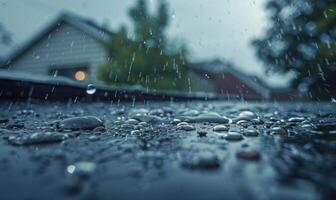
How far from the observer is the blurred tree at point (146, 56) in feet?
39.2

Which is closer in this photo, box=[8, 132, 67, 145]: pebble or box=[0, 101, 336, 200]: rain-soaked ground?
box=[0, 101, 336, 200]: rain-soaked ground

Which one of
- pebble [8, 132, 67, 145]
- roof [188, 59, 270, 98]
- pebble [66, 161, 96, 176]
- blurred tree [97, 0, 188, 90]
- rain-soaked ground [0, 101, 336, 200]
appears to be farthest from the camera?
roof [188, 59, 270, 98]

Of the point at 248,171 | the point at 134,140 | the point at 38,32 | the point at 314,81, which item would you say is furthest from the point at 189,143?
the point at 314,81

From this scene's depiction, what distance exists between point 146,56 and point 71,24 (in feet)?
12.1

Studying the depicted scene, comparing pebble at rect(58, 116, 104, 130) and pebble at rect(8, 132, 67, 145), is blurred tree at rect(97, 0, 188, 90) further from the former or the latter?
pebble at rect(8, 132, 67, 145)

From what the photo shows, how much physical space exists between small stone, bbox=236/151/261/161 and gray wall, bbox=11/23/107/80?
11691mm

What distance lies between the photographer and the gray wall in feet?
39.3

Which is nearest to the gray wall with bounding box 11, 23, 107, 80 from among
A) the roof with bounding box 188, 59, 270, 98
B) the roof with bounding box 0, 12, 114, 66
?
the roof with bounding box 0, 12, 114, 66

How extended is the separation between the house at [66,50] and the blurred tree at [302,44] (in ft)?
30.9

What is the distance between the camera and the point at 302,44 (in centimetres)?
1524

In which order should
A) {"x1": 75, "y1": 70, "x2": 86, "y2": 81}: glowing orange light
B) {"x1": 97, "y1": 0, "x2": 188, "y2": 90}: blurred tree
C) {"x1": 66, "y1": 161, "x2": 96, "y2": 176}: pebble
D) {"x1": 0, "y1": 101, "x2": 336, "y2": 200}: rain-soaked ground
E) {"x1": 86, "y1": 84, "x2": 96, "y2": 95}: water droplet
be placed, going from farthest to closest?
{"x1": 75, "y1": 70, "x2": 86, "y2": 81}: glowing orange light < {"x1": 97, "y1": 0, "x2": 188, "y2": 90}: blurred tree < {"x1": 86, "y1": 84, "x2": 96, "y2": 95}: water droplet < {"x1": 66, "y1": 161, "x2": 96, "y2": 176}: pebble < {"x1": 0, "y1": 101, "x2": 336, "y2": 200}: rain-soaked ground

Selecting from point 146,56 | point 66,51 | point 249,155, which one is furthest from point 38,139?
point 66,51

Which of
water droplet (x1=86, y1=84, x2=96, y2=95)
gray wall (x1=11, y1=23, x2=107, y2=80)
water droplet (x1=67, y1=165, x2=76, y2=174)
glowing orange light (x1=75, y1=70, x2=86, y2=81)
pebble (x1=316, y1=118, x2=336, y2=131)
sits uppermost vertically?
gray wall (x1=11, y1=23, x2=107, y2=80)

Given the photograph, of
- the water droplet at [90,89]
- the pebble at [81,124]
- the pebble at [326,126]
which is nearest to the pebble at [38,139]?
the pebble at [81,124]
